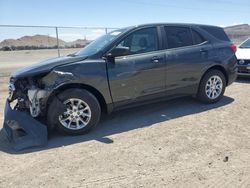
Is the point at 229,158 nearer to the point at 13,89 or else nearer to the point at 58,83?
the point at 58,83

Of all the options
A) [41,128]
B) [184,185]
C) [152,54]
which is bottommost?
[184,185]

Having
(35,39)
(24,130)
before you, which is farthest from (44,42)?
(24,130)

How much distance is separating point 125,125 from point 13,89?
80.9 inches

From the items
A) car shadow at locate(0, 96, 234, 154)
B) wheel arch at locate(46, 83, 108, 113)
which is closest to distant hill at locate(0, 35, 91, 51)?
car shadow at locate(0, 96, 234, 154)

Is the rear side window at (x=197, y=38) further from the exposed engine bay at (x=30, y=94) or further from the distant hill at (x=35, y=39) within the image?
the distant hill at (x=35, y=39)

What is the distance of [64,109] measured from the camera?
4.84 metres

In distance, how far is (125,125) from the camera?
541cm

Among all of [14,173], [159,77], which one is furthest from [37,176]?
[159,77]

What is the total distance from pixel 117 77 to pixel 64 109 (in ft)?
3.55

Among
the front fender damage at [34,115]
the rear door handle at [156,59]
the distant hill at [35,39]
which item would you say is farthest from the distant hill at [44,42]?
the front fender damage at [34,115]

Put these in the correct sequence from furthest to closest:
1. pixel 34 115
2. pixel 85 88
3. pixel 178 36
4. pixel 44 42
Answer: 1. pixel 44 42
2. pixel 178 36
3. pixel 85 88
4. pixel 34 115

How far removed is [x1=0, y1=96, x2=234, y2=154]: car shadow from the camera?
473 cm

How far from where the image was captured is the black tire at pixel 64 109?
15.7ft

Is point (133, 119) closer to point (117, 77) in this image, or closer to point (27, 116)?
point (117, 77)
